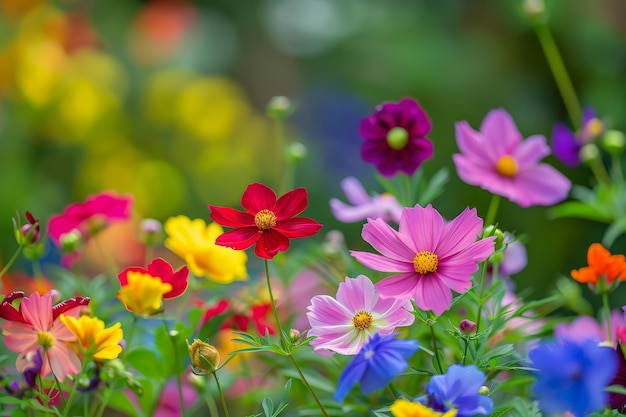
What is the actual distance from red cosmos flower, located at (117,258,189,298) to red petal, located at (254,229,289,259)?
49 millimetres

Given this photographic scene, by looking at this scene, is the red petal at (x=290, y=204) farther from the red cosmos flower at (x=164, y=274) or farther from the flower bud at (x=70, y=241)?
the flower bud at (x=70, y=241)

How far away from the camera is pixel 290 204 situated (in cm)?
44

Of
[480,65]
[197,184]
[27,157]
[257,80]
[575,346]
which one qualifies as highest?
[480,65]

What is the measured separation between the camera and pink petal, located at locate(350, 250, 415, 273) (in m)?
0.41

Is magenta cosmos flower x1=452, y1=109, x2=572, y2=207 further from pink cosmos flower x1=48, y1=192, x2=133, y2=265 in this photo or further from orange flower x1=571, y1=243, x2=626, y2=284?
pink cosmos flower x1=48, y1=192, x2=133, y2=265

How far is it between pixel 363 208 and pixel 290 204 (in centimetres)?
16

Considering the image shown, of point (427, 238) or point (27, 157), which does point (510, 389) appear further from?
point (27, 157)

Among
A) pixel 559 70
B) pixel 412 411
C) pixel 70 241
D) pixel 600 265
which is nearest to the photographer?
pixel 412 411

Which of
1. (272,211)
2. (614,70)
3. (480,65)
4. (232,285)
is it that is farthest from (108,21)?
(272,211)

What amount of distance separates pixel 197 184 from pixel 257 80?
0.67 m

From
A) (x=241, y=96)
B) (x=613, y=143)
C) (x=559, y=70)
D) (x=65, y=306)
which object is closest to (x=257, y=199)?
(x=65, y=306)

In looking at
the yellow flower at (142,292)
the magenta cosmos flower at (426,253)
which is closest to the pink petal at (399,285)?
the magenta cosmos flower at (426,253)

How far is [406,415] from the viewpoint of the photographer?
1.12 ft

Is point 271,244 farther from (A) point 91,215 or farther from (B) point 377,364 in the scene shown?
(A) point 91,215
